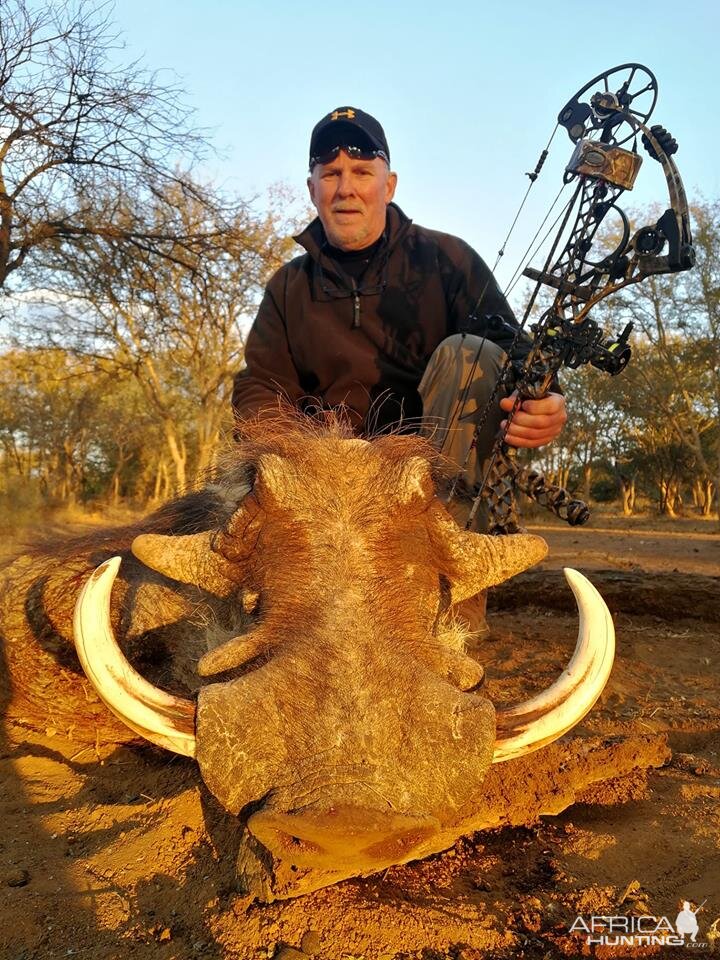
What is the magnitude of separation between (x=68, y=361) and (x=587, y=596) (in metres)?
22.9

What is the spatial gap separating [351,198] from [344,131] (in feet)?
1.17

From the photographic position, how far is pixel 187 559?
82.8 inches

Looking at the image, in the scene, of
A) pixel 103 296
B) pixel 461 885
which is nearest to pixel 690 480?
pixel 103 296

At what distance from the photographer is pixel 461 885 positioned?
1.63 metres

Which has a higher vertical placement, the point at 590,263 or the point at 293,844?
the point at 590,263

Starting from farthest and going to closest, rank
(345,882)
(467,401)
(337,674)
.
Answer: (467,401) < (345,882) < (337,674)

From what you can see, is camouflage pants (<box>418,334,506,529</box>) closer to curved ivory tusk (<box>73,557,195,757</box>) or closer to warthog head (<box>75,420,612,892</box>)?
warthog head (<box>75,420,612,892</box>)

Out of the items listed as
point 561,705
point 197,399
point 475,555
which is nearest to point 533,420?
point 475,555

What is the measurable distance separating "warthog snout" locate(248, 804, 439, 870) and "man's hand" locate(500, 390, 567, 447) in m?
1.67

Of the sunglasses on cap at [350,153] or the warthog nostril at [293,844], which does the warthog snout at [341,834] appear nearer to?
the warthog nostril at [293,844]

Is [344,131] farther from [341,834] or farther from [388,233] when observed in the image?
[341,834]

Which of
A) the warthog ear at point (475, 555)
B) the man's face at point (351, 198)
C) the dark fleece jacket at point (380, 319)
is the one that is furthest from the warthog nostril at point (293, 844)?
the man's face at point (351, 198)

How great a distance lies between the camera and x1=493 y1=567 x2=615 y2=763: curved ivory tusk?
155 centimetres

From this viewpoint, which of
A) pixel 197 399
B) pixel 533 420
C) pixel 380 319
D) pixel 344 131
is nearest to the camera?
pixel 533 420
